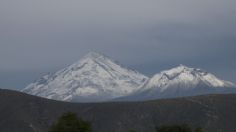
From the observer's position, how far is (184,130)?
5640 inches

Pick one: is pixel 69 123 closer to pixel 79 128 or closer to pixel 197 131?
pixel 79 128

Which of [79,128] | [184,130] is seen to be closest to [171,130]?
[184,130]

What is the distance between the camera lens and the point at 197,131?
472 ft

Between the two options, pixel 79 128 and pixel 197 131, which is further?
pixel 197 131

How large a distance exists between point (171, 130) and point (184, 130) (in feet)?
12.0

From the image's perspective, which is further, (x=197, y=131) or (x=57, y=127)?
(x=197, y=131)

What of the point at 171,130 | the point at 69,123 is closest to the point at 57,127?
the point at 69,123

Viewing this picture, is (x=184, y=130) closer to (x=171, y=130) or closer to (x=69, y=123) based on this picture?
(x=171, y=130)

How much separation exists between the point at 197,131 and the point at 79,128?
35313 millimetres

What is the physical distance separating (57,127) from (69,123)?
2541 mm

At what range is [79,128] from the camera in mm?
119812

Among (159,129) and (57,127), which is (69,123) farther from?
(159,129)

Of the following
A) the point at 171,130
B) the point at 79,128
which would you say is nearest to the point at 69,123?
the point at 79,128

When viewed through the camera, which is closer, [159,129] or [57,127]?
[57,127]
